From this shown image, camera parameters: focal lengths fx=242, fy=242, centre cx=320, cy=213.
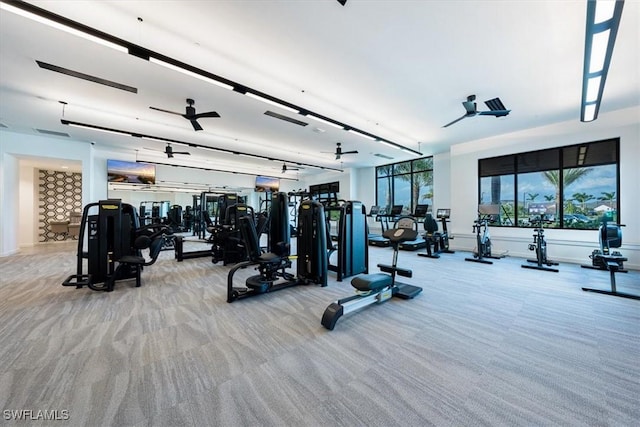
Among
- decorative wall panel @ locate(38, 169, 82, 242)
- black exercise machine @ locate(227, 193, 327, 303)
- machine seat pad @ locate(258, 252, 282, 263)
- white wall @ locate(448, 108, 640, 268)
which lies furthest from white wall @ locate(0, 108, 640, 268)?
machine seat pad @ locate(258, 252, 282, 263)

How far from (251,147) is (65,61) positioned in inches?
222

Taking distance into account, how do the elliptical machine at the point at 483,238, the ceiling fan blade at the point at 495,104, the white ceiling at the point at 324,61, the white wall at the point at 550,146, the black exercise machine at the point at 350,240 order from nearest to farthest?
the white ceiling at the point at 324,61 < the black exercise machine at the point at 350,240 < the ceiling fan blade at the point at 495,104 < the white wall at the point at 550,146 < the elliptical machine at the point at 483,238

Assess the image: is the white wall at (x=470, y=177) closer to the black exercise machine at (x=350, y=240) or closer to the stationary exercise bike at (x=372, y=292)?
the black exercise machine at (x=350, y=240)

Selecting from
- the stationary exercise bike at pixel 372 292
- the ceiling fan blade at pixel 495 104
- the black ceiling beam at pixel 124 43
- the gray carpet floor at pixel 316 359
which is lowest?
the gray carpet floor at pixel 316 359

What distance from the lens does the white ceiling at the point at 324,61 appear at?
9.61ft

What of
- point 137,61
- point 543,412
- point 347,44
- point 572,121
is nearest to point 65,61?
point 137,61

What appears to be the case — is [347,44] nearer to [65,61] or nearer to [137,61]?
[137,61]

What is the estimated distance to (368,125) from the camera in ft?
23.0

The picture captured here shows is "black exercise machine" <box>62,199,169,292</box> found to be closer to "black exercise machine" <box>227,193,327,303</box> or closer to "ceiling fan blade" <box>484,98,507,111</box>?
"black exercise machine" <box>227,193,327,303</box>

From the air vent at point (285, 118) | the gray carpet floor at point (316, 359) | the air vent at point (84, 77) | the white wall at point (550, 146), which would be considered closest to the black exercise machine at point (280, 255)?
the gray carpet floor at point (316, 359)

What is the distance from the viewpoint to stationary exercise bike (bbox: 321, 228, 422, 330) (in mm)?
2746

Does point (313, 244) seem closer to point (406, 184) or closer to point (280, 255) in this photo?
point (280, 255)

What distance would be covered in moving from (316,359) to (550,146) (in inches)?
337

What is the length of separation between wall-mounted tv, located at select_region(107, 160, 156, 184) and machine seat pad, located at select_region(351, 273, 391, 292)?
1106cm
